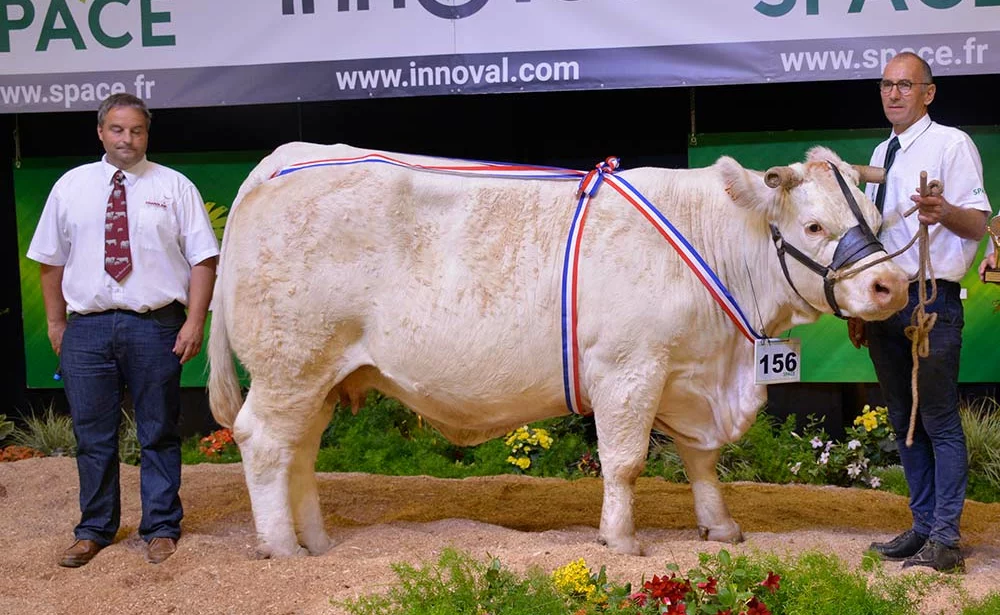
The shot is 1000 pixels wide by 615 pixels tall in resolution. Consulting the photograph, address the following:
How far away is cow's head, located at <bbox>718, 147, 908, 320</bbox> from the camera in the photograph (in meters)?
4.29

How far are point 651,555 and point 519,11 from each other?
10.2 feet

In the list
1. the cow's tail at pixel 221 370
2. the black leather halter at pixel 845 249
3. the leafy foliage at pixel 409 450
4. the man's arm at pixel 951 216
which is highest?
the man's arm at pixel 951 216

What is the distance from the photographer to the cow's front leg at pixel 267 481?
4.79 m

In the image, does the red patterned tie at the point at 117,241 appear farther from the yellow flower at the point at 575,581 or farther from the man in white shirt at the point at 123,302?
the yellow flower at the point at 575,581

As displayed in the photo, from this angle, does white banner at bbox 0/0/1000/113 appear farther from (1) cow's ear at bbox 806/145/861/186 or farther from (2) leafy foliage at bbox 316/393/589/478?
(2) leafy foliage at bbox 316/393/589/478

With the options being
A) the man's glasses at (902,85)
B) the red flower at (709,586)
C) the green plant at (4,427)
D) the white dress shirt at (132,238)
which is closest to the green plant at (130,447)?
the green plant at (4,427)

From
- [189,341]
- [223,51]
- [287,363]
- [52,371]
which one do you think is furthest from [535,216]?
[52,371]

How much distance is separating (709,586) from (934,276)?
1636mm

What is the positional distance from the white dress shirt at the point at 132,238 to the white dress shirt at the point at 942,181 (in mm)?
2950

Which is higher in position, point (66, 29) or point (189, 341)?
point (66, 29)

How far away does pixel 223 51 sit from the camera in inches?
253

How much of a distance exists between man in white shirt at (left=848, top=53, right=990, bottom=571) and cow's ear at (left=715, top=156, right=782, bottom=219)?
47cm

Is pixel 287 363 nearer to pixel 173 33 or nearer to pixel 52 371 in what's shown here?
pixel 173 33

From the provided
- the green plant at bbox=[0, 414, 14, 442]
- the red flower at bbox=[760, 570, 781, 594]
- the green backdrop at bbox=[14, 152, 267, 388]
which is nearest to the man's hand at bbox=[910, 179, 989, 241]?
the red flower at bbox=[760, 570, 781, 594]
